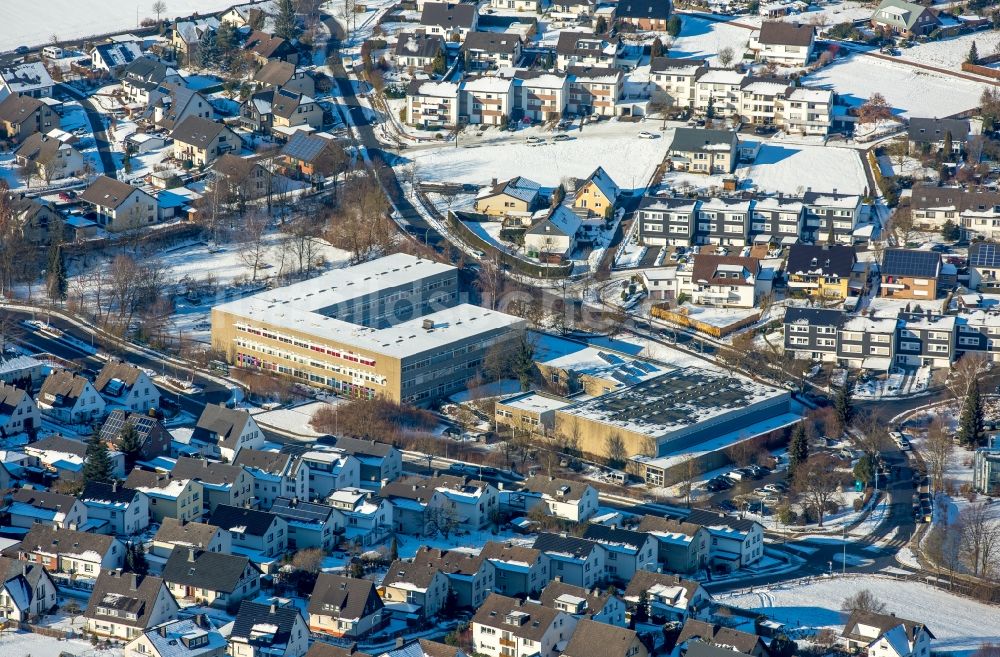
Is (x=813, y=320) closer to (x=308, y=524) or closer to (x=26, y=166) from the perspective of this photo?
(x=308, y=524)

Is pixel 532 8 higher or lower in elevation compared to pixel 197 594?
higher

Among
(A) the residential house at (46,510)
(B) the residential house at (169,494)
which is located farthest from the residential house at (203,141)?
(A) the residential house at (46,510)

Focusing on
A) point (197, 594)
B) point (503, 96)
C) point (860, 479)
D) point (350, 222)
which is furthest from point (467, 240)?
point (197, 594)

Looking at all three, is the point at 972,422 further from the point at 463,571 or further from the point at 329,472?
the point at 329,472

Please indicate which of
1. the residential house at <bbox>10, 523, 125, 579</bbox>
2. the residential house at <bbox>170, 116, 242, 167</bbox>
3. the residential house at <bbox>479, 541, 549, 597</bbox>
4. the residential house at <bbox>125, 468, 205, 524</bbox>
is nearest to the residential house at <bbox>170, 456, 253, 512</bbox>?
the residential house at <bbox>125, 468, 205, 524</bbox>

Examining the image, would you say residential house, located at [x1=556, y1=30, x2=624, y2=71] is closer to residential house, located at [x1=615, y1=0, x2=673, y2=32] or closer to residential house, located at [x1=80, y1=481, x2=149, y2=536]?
residential house, located at [x1=615, y1=0, x2=673, y2=32]

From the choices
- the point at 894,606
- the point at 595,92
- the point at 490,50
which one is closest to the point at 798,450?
the point at 894,606

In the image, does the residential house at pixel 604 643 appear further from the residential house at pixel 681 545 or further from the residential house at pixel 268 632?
the residential house at pixel 268 632
